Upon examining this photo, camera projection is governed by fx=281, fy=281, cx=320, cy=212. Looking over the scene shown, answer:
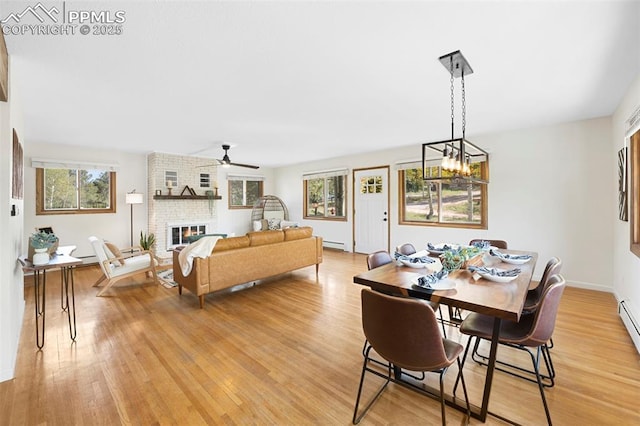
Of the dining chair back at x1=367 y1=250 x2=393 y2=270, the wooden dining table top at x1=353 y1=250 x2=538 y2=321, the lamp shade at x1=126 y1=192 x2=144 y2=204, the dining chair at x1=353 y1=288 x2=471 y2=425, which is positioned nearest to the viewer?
the dining chair at x1=353 y1=288 x2=471 y2=425

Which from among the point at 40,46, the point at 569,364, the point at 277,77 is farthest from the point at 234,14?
the point at 569,364

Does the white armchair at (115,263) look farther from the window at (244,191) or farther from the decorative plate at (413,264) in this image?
the window at (244,191)

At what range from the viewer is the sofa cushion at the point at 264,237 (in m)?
4.05

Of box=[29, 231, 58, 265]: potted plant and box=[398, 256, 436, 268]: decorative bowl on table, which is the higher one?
box=[29, 231, 58, 265]: potted plant

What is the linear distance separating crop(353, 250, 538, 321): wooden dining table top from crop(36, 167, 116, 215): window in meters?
6.26

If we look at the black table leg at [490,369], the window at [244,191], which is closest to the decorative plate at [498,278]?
the black table leg at [490,369]

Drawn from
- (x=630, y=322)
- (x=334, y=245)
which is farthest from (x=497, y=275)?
(x=334, y=245)

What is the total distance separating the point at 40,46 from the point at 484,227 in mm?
5948

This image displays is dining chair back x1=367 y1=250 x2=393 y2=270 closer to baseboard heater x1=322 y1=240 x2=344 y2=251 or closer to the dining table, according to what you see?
the dining table

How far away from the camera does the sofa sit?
3.47 meters

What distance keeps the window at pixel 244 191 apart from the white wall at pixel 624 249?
7.70 meters

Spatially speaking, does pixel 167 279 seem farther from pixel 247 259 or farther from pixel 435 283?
pixel 435 283

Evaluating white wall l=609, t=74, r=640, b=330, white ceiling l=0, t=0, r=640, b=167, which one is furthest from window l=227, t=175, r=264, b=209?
white wall l=609, t=74, r=640, b=330

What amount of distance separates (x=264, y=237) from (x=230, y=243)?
0.56 meters
